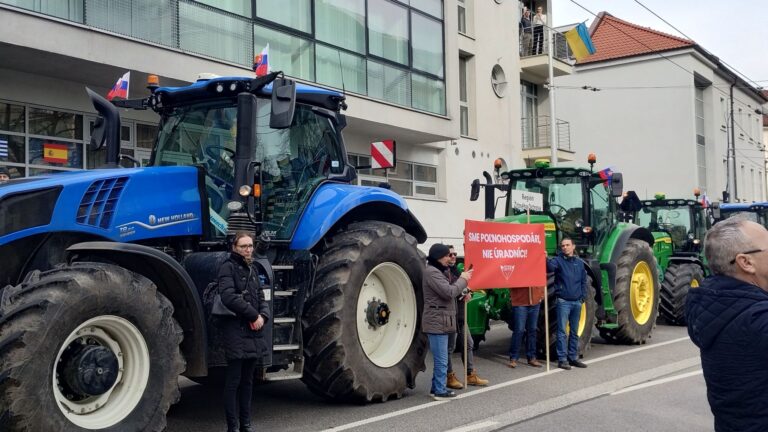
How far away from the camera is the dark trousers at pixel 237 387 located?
583cm

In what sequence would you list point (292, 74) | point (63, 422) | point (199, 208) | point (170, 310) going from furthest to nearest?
point (292, 74)
point (199, 208)
point (170, 310)
point (63, 422)

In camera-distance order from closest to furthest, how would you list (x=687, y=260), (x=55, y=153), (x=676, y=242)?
1. (x=55, y=153)
2. (x=687, y=260)
3. (x=676, y=242)

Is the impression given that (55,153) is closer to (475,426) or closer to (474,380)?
(474,380)

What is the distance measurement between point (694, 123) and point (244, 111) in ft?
98.6

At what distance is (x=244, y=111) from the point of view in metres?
6.35

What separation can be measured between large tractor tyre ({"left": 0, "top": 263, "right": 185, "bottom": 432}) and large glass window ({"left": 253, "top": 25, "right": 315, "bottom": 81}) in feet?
32.3

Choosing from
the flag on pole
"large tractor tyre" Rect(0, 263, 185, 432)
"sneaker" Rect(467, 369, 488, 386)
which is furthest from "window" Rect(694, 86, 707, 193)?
"large tractor tyre" Rect(0, 263, 185, 432)

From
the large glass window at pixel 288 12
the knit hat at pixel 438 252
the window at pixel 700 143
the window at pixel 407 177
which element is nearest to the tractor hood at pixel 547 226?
the knit hat at pixel 438 252

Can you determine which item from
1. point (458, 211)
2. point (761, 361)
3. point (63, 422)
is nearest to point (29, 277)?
point (63, 422)

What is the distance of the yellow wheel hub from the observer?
39.1ft

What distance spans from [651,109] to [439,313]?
94.5 ft

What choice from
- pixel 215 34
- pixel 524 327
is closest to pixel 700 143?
pixel 215 34

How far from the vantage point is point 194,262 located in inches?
241

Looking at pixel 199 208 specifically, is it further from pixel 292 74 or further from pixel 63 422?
pixel 292 74
